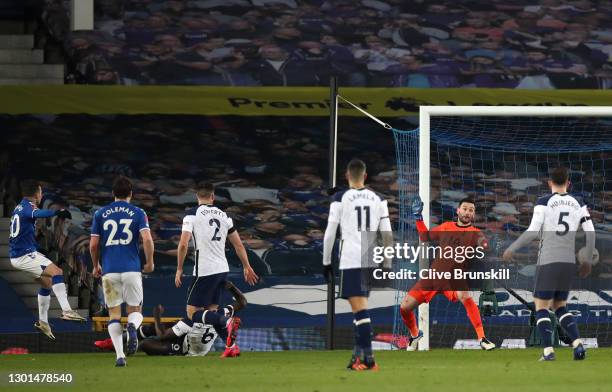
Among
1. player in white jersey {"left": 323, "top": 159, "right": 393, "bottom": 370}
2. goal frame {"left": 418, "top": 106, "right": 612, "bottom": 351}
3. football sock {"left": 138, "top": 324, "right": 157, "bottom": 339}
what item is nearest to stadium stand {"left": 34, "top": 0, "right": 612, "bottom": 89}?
goal frame {"left": 418, "top": 106, "right": 612, "bottom": 351}

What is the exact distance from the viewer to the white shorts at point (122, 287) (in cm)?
1254

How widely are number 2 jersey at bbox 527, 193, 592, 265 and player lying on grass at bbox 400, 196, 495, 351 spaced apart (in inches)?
69.5

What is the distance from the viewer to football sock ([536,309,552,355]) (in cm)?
1252

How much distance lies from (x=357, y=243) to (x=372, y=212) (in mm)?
283

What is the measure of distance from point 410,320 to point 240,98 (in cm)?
484

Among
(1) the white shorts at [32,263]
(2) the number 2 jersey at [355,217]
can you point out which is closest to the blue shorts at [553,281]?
(2) the number 2 jersey at [355,217]

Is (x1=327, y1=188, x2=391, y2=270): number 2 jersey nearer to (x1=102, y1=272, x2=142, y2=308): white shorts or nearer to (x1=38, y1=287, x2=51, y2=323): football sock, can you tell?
(x1=102, y1=272, x2=142, y2=308): white shorts

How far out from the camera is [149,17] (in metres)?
21.9

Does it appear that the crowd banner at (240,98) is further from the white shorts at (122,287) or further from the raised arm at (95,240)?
the white shorts at (122,287)

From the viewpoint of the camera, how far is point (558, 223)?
41.5ft

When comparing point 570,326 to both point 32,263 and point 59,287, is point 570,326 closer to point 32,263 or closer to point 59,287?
point 59,287

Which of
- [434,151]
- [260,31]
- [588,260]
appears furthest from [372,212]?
[260,31]

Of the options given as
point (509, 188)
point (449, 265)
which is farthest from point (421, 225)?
point (509, 188)

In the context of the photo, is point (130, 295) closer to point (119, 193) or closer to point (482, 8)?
point (119, 193)
